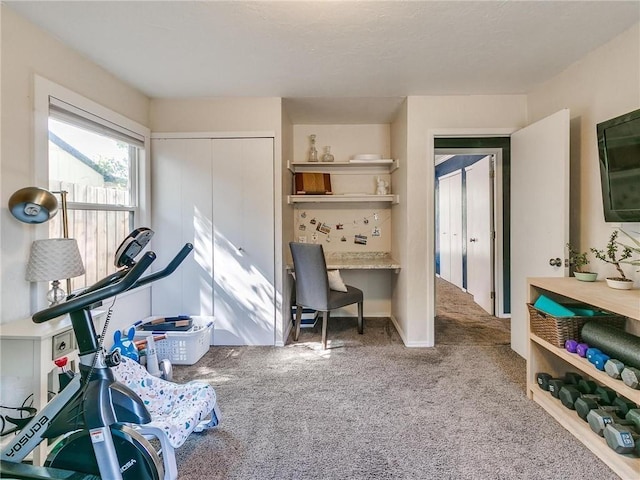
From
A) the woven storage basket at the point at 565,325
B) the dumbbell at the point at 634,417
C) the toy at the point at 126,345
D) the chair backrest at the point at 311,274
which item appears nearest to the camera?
the dumbbell at the point at 634,417

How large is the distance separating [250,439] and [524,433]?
1.51 meters

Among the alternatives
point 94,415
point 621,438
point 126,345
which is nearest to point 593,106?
point 621,438

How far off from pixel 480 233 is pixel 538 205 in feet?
7.49

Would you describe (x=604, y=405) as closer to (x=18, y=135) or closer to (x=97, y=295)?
(x=97, y=295)

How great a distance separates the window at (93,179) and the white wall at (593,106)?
3.51 m

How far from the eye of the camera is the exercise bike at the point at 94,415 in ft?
3.84

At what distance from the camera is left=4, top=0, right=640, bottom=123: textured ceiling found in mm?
1798

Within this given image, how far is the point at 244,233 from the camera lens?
10.4ft

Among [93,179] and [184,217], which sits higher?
[93,179]

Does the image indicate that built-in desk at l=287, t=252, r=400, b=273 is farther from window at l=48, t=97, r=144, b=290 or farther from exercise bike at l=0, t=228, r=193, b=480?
exercise bike at l=0, t=228, r=193, b=480

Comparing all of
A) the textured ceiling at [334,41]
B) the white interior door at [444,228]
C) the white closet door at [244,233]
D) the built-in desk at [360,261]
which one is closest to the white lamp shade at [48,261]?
the textured ceiling at [334,41]

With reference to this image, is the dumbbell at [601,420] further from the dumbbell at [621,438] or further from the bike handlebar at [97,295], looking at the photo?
the bike handlebar at [97,295]

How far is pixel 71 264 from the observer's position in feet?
6.13

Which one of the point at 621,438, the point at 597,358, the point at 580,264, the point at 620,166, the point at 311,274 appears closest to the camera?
the point at 621,438
